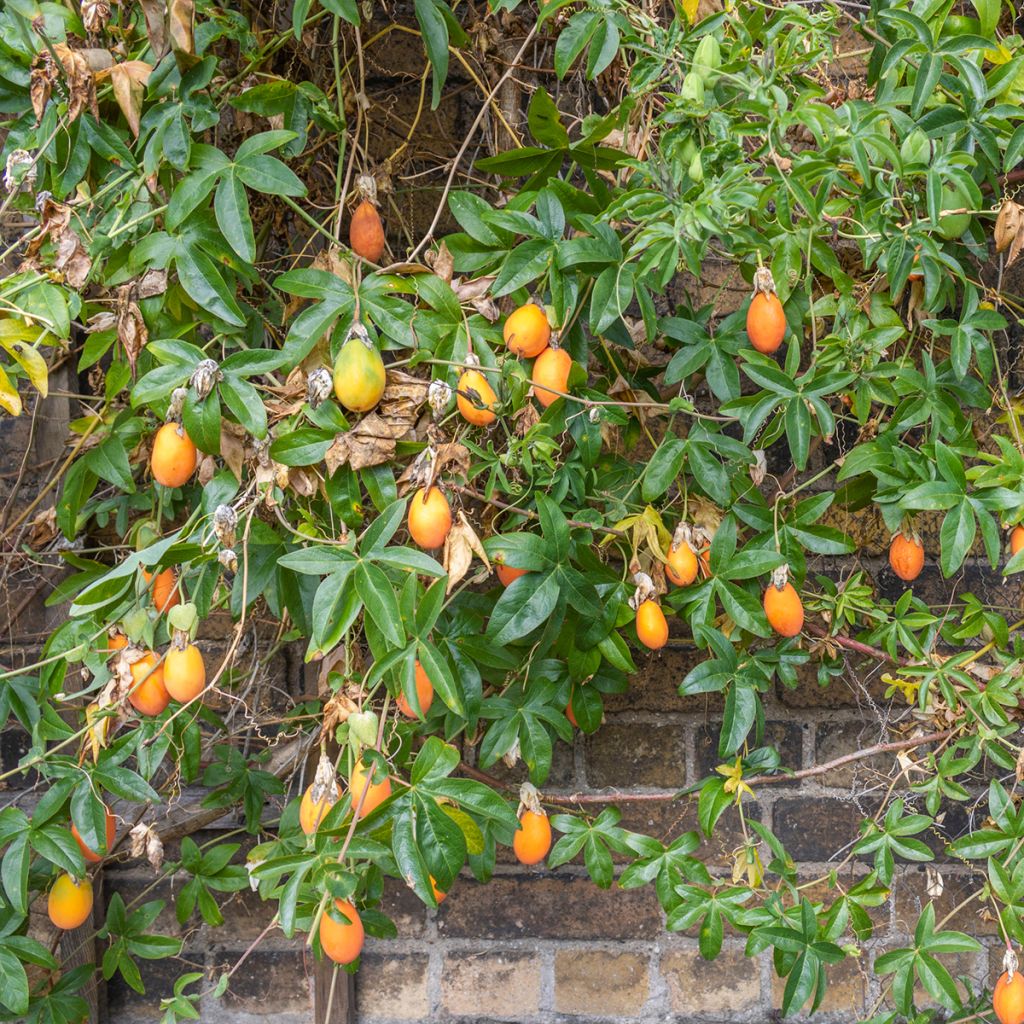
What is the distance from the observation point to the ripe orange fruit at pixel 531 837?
1.04 meters

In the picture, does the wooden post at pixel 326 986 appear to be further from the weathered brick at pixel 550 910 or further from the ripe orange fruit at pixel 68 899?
the ripe orange fruit at pixel 68 899

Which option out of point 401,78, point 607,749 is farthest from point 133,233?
point 607,749

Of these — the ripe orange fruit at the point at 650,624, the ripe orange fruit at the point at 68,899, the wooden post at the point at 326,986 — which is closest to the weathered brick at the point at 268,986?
the wooden post at the point at 326,986

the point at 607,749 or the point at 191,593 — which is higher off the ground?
the point at 191,593

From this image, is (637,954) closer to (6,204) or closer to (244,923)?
(244,923)

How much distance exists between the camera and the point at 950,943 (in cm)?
102

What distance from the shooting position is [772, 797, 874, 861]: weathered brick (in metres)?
1.33

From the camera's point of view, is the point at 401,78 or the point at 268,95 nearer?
the point at 268,95

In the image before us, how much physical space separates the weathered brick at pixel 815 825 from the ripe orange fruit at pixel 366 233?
86 cm

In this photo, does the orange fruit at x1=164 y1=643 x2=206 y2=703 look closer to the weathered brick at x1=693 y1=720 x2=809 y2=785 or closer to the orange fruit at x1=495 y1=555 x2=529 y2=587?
the orange fruit at x1=495 y1=555 x2=529 y2=587

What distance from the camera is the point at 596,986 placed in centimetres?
134

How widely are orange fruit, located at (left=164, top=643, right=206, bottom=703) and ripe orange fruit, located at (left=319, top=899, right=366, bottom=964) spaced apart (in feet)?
0.74

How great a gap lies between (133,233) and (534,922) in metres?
0.97

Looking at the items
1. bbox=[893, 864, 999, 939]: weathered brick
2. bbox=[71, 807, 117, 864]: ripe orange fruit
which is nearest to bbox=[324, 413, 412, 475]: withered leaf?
bbox=[71, 807, 117, 864]: ripe orange fruit
